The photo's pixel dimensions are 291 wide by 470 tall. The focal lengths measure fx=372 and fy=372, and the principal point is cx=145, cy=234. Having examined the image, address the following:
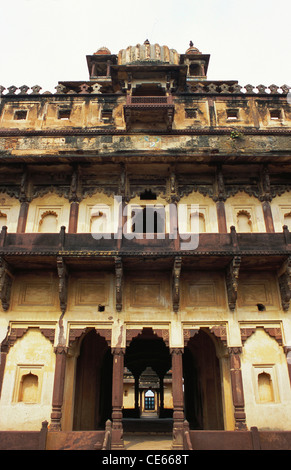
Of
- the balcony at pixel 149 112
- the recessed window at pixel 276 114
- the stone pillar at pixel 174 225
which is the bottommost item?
the stone pillar at pixel 174 225

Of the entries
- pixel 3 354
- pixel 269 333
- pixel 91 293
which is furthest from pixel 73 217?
pixel 269 333

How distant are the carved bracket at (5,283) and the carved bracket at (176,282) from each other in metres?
5.59

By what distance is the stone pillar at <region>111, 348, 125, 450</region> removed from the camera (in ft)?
35.5

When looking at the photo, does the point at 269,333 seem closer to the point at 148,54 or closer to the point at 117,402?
the point at 117,402

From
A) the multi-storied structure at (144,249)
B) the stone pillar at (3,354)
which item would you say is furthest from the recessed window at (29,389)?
the stone pillar at (3,354)

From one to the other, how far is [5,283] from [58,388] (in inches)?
151

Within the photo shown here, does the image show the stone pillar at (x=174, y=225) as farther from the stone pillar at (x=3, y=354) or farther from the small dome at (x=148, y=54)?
the small dome at (x=148, y=54)

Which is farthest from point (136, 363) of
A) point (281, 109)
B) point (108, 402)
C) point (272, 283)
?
point (281, 109)

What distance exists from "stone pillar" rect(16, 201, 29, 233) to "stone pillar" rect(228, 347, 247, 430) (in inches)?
333

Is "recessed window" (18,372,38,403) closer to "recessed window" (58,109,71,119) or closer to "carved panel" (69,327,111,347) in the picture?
"carved panel" (69,327,111,347)

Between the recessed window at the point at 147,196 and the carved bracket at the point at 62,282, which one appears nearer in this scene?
the carved bracket at the point at 62,282

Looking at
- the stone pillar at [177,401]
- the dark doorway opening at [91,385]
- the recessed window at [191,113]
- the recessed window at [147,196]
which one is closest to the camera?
the stone pillar at [177,401]

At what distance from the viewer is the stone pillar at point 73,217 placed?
1368 cm

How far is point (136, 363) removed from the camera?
21984mm
